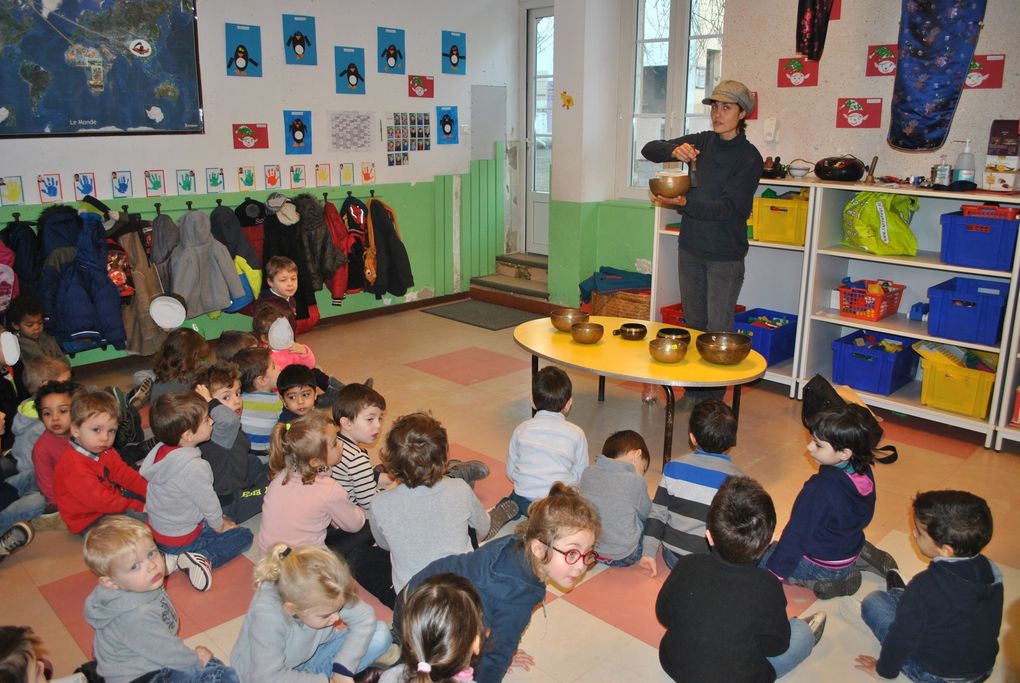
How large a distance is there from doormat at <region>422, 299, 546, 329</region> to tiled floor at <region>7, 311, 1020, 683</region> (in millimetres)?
223

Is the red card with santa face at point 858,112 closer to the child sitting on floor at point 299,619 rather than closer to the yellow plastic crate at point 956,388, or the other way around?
the yellow plastic crate at point 956,388

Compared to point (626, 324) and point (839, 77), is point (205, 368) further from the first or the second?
point (839, 77)

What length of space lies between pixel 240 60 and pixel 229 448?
143 inches

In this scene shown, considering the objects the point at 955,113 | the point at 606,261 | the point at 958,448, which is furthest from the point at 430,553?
the point at 606,261

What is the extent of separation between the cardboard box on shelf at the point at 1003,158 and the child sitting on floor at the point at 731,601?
3200 millimetres

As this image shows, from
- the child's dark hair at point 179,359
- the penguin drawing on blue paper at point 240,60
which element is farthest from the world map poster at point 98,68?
the child's dark hair at point 179,359

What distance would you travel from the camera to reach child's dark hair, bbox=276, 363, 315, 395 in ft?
13.7

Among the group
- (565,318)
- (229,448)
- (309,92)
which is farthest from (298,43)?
(229,448)

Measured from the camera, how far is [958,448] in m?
4.70

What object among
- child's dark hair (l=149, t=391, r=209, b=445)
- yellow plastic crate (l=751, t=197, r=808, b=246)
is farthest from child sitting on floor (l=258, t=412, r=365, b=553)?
yellow plastic crate (l=751, t=197, r=808, b=246)

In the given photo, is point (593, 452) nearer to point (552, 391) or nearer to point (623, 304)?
point (552, 391)

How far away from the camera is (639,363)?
14.6ft

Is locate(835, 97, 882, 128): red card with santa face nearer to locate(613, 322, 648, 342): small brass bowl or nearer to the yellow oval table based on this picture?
the yellow oval table

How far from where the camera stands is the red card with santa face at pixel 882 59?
526cm
